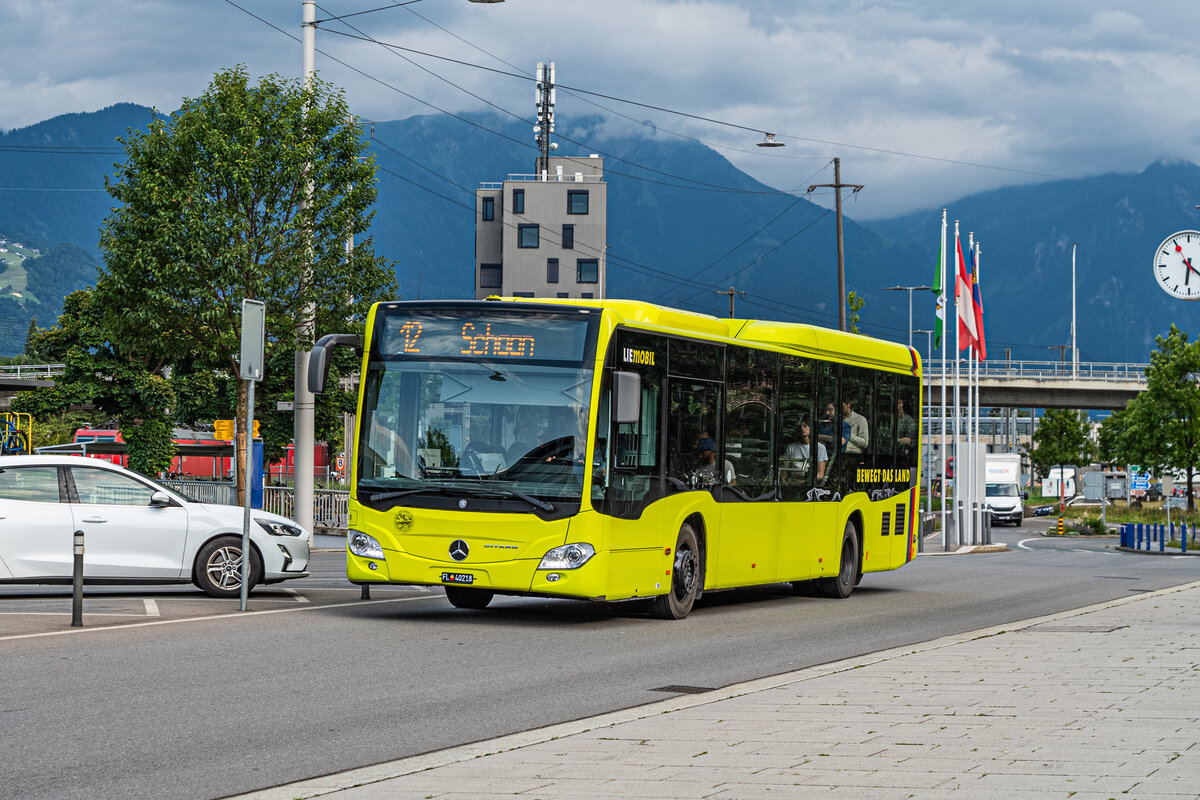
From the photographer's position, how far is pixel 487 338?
14609 mm

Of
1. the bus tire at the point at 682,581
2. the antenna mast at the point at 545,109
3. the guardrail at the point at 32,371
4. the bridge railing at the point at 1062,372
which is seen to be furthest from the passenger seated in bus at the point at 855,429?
the antenna mast at the point at 545,109

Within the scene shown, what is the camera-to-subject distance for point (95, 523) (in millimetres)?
15781

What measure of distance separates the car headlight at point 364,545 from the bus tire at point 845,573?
695 centimetres

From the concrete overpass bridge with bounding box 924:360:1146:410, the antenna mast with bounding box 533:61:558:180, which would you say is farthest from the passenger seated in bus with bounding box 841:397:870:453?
the antenna mast with bounding box 533:61:558:180

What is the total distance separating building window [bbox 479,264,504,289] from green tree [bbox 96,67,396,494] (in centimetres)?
8674

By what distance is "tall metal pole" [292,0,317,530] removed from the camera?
86.9ft

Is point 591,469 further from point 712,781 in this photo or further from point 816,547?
point 712,781

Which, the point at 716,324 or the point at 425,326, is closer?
the point at 425,326

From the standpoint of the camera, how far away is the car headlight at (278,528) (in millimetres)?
16750

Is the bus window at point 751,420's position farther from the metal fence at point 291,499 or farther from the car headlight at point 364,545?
the metal fence at point 291,499

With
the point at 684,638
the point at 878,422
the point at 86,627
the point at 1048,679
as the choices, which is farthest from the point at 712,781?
the point at 878,422

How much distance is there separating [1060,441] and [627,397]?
9950 centimetres

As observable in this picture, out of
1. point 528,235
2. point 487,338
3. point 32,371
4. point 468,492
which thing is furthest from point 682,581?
point 528,235

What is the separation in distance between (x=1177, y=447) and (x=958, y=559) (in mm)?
31876
